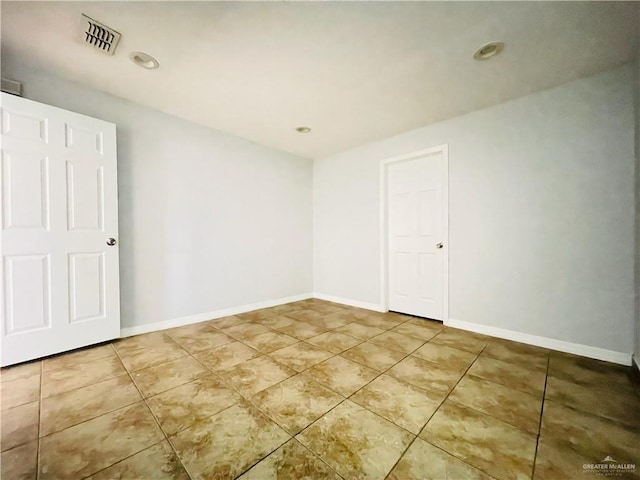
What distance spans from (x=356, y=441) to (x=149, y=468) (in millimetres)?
969

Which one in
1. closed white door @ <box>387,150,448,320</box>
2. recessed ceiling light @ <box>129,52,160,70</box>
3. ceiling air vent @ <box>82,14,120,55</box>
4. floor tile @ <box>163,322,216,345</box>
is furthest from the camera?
closed white door @ <box>387,150,448,320</box>

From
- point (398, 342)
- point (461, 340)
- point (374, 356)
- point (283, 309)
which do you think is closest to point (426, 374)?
point (374, 356)

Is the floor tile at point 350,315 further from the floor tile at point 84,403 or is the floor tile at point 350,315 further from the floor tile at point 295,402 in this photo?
the floor tile at point 84,403

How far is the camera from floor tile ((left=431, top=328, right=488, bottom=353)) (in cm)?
240

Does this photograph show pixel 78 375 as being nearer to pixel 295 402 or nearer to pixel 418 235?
pixel 295 402

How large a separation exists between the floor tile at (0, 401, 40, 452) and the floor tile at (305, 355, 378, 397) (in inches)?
62.1

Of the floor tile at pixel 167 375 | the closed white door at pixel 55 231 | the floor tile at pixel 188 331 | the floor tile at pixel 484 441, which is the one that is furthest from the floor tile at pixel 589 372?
the closed white door at pixel 55 231

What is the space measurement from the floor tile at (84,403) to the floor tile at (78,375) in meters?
0.08

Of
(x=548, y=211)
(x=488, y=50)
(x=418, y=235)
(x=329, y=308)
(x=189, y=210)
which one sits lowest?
(x=329, y=308)

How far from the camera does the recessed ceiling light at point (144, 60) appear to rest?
1.95m

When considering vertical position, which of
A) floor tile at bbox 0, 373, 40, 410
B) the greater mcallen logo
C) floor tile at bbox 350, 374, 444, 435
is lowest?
the greater mcallen logo

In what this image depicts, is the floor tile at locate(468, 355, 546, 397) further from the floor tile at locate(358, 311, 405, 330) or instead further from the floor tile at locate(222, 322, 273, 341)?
the floor tile at locate(222, 322, 273, 341)

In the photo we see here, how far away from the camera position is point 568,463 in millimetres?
1145

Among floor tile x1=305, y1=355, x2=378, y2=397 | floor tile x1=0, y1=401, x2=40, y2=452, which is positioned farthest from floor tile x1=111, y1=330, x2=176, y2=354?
floor tile x1=305, y1=355, x2=378, y2=397
